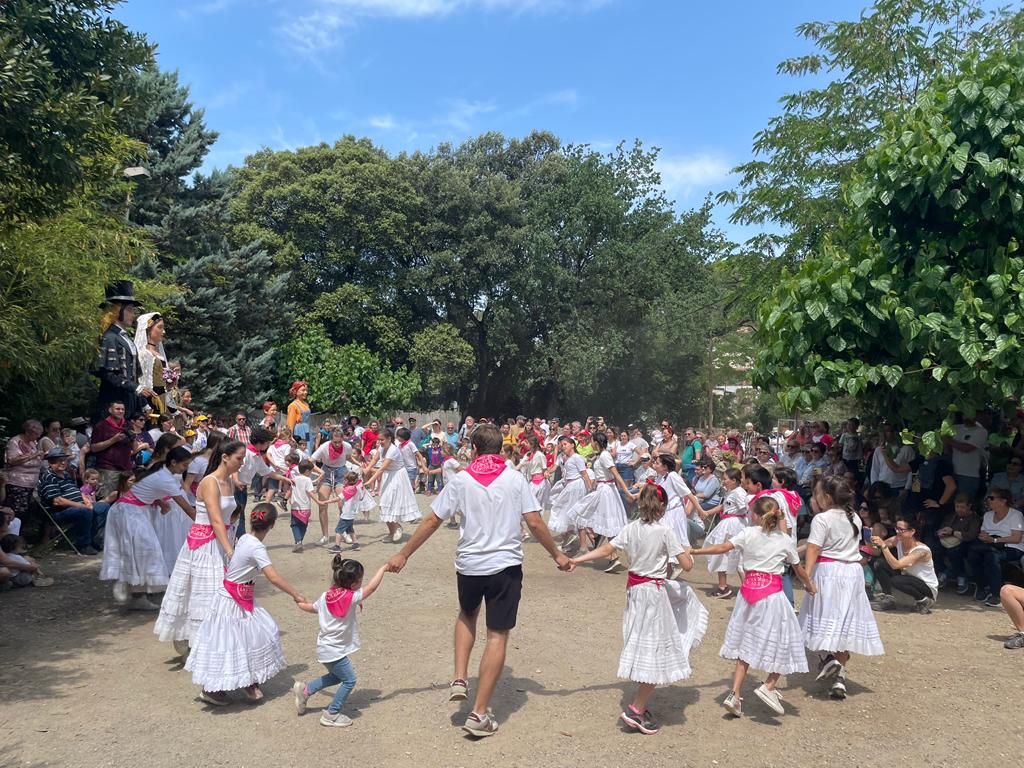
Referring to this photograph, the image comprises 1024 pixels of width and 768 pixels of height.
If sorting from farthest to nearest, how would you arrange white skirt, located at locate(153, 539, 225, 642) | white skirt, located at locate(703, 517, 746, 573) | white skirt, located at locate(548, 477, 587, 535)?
white skirt, located at locate(548, 477, 587, 535)
white skirt, located at locate(703, 517, 746, 573)
white skirt, located at locate(153, 539, 225, 642)

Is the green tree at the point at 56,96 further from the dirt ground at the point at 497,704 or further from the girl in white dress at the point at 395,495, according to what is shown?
the girl in white dress at the point at 395,495

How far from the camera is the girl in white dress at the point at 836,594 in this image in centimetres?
637

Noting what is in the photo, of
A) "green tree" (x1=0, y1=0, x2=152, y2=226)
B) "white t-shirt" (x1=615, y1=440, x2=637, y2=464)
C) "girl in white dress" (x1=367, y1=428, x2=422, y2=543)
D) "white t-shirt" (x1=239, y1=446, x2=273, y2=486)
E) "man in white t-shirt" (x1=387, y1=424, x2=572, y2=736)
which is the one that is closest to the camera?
"man in white t-shirt" (x1=387, y1=424, x2=572, y2=736)

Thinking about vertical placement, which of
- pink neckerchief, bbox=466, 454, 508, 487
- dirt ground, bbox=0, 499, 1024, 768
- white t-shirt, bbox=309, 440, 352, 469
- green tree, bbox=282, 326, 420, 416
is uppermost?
green tree, bbox=282, 326, 420, 416

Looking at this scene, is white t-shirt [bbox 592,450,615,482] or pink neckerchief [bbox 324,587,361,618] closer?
pink neckerchief [bbox 324,587,361,618]

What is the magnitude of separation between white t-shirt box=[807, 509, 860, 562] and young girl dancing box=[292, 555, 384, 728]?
11.7 feet

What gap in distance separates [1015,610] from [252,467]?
8850mm

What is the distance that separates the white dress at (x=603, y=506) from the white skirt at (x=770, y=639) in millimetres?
5503

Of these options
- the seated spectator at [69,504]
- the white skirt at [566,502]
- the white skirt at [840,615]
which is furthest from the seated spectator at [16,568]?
the white skirt at [840,615]

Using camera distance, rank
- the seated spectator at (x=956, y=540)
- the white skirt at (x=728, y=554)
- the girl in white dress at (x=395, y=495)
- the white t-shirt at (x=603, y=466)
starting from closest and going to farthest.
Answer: the white skirt at (x=728, y=554) < the seated spectator at (x=956, y=540) < the white t-shirt at (x=603, y=466) < the girl in white dress at (x=395, y=495)

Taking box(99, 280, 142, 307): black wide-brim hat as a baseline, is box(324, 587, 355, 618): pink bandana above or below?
below

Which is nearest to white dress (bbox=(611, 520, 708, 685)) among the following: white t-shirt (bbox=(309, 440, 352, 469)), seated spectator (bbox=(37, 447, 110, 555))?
seated spectator (bbox=(37, 447, 110, 555))

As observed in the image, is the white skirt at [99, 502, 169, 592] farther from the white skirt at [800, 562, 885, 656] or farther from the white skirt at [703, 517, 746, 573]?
the white skirt at [800, 562, 885, 656]

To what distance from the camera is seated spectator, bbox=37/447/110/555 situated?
10.8 meters
